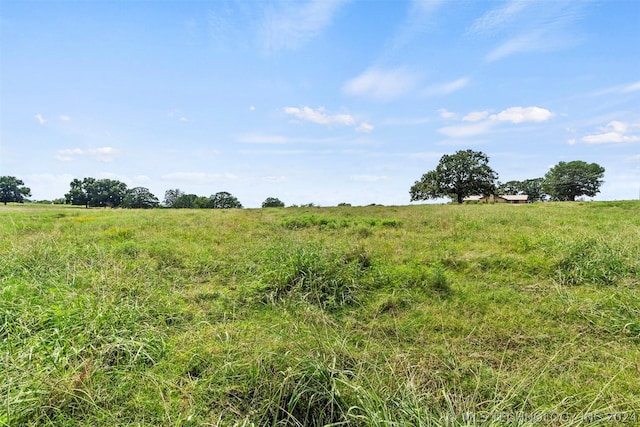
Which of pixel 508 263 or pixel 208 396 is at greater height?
pixel 508 263

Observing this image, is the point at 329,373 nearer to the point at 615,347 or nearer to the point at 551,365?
the point at 551,365

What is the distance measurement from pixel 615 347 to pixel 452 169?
1774 inches

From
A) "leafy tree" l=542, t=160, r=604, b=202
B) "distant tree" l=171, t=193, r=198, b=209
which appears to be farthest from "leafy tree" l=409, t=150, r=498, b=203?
"distant tree" l=171, t=193, r=198, b=209

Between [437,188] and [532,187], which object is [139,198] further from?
[532,187]

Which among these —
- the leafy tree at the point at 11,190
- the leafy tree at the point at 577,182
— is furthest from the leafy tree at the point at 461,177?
the leafy tree at the point at 11,190

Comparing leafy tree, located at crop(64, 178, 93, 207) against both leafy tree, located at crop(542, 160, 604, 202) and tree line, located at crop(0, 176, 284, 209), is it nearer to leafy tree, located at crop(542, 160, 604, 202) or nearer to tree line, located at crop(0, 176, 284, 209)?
tree line, located at crop(0, 176, 284, 209)

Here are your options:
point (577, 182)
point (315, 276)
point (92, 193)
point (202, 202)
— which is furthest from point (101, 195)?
point (577, 182)

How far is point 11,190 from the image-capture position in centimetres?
3334

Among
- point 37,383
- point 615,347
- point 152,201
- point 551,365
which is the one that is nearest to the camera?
point 37,383

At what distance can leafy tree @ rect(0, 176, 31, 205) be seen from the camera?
3253 centimetres

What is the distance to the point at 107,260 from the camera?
608 centimetres

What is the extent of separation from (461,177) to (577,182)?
34.4 m

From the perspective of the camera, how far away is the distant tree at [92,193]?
1414 inches

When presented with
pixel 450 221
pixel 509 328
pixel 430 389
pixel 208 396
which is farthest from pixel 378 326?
pixel 450 221
